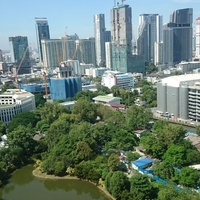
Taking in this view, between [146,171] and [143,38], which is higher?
[143,38]

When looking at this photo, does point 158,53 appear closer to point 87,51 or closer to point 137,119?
point 87,51

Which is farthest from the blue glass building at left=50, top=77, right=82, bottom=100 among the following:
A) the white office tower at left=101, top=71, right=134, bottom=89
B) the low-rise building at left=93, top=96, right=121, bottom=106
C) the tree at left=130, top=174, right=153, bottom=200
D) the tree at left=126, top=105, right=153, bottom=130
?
the tree at left=130, top=174, right=153, bottom=200

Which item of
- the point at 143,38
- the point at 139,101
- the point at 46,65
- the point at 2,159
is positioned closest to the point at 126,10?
the point at 143,38

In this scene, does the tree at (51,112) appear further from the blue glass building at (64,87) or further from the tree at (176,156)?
the tree at (176,156)

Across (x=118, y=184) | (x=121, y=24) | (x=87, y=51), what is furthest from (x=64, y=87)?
(x=87, y=51)

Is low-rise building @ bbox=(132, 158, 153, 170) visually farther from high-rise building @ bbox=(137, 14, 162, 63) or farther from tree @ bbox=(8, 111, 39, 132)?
A: high-rise building @ bbox=(137, 14, 162, 63)

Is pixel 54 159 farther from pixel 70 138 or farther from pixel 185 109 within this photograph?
pixel 185 109
